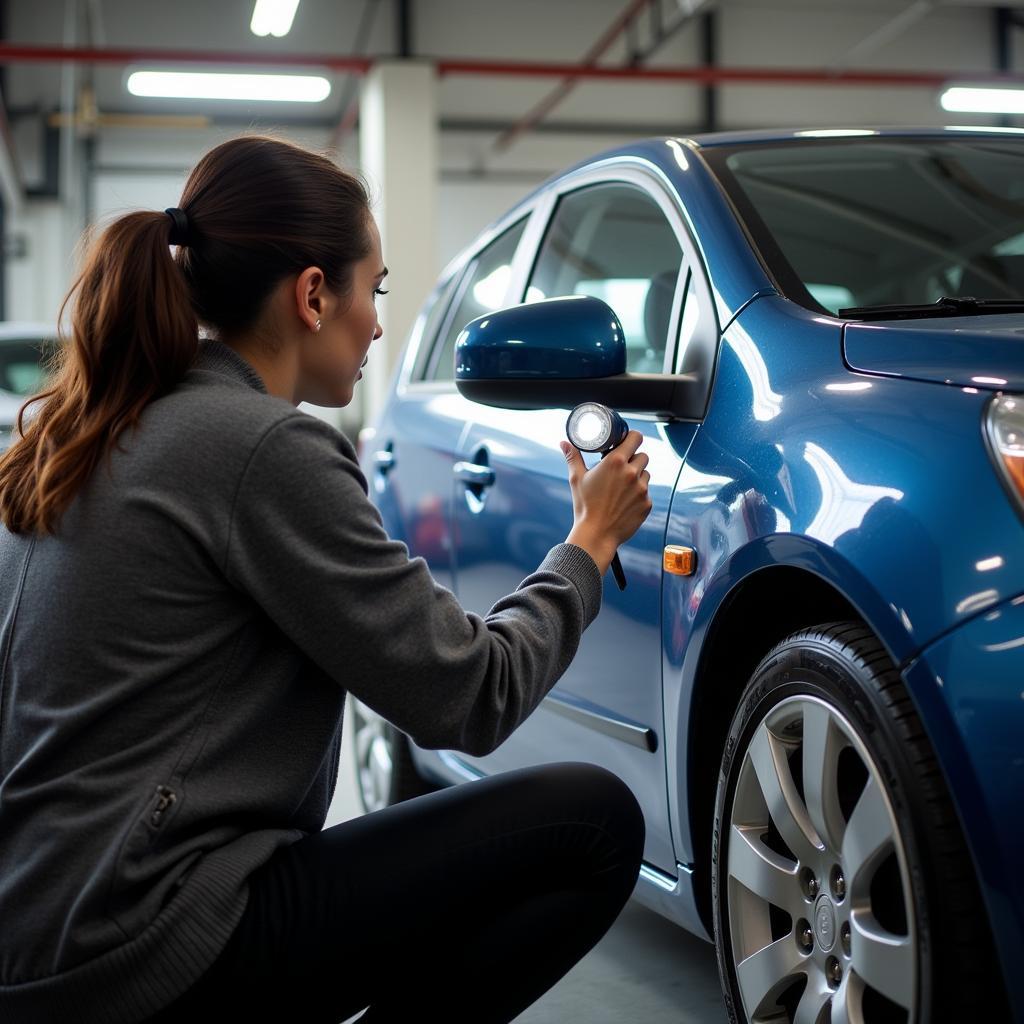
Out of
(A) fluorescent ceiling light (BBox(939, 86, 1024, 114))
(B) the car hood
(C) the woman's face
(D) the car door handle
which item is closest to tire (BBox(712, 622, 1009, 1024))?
(B) the car hood

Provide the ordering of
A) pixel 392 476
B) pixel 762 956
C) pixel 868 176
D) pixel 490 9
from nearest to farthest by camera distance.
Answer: pixel 762 956
pixel 868 176
pixel 392 476
pixel 490 9

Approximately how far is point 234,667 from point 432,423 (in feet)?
5.07

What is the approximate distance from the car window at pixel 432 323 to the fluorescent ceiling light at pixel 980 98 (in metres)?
8.76

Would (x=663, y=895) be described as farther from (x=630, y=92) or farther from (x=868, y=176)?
(x=630, y=92)

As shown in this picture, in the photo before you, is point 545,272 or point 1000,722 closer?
point 1000,722

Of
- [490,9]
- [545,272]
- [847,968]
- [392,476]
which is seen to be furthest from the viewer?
[490,9]

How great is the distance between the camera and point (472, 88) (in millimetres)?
14328

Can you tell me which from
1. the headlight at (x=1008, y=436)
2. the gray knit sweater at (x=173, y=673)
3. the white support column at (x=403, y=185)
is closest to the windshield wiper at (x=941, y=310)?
the headlight at (x=1008, y=436)

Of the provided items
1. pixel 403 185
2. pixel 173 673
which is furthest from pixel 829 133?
pixel 403 185

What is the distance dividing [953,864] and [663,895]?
2.32 ft

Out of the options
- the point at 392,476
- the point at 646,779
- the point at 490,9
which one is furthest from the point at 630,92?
the point at 646,779

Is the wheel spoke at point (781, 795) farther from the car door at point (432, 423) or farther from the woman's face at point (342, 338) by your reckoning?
the car door at point (432, 423)

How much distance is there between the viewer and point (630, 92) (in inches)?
570

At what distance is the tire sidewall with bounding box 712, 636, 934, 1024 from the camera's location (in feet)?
4.16
